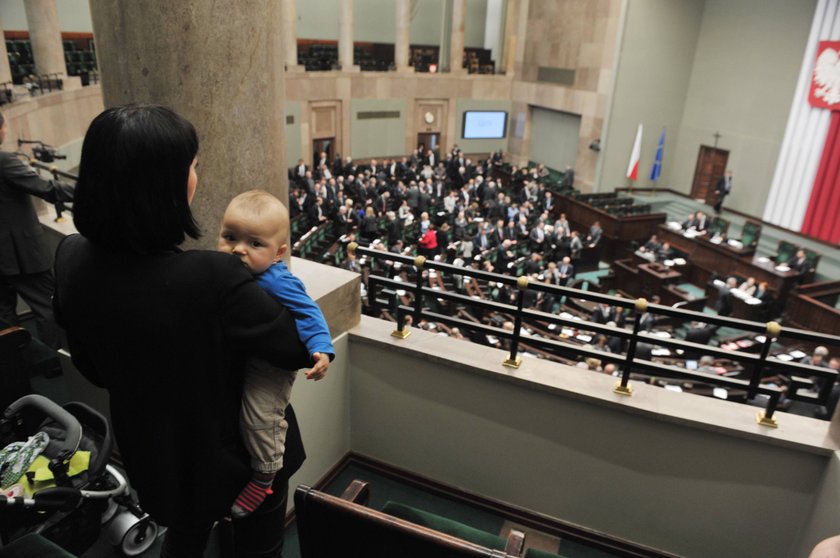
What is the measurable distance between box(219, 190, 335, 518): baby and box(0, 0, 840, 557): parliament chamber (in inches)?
12.9

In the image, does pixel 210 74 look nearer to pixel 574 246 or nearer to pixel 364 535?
pixel 364 535

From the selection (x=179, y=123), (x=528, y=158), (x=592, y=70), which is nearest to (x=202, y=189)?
(x=179, y=123)

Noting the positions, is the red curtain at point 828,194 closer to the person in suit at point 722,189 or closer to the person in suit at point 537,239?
the person in suit at point 722,189

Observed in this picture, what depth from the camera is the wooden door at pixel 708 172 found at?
20094mm

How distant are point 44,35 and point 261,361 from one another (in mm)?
17521

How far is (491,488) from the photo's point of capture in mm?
4035

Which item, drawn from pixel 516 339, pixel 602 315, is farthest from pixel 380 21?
pixel 516 339

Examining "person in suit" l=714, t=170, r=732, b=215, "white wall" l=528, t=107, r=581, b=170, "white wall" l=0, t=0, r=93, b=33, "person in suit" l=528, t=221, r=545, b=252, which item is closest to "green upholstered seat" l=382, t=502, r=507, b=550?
"person in suit" l=528, t=221, r=545, b=252

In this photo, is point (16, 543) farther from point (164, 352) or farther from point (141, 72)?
point (141, 72)

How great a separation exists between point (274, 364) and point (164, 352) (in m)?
0.24

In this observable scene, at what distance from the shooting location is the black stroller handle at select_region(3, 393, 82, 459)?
8.96 ft

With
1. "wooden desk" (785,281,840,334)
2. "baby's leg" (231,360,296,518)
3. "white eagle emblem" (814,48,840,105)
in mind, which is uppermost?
"white eagle emblem" (814,48,840,105)

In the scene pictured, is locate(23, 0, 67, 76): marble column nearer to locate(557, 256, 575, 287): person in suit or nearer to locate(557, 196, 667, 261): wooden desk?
locate(557, 256, 575, 287): person in suit

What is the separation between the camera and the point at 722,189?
1861 centimetres
